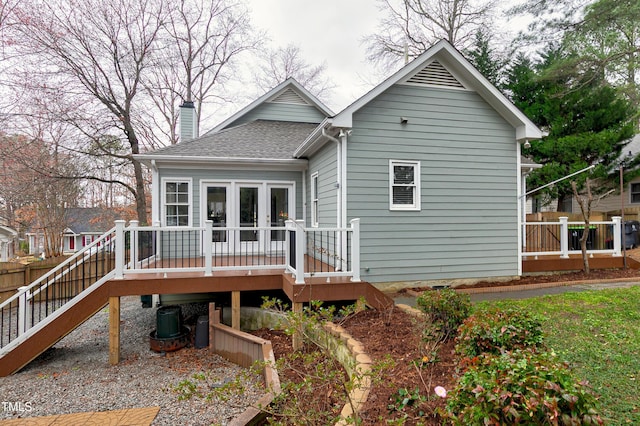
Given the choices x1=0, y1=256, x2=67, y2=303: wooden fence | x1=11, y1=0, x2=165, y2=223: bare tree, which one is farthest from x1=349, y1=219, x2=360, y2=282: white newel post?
x1=11, y1=0, x2=165, y2=223: bare tree

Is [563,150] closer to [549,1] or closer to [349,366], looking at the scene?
[549,1]

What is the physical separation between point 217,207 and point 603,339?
8.14 meters

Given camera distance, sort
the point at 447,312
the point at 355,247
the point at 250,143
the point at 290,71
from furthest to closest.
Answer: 1. the point at 290,71
2. the point at 250,143
3. the point at 355,247
4. the point at 447,312

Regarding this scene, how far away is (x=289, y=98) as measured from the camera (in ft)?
40.0

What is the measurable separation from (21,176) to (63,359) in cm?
1177

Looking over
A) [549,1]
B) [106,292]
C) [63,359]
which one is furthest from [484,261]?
[549,1]

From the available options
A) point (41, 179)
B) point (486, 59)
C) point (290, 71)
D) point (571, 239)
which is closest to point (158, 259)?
point (41, 179)

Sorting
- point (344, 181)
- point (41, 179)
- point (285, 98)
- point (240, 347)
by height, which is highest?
point (285, 98)

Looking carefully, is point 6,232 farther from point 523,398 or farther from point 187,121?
point 523,398

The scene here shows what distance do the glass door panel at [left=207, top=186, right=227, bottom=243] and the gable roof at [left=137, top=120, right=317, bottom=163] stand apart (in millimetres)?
906

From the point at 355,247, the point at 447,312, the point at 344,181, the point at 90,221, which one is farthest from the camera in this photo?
the point at 90,221

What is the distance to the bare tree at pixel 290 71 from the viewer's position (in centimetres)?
2255

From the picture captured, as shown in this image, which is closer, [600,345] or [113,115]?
[600,345]

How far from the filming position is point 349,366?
150 inches
